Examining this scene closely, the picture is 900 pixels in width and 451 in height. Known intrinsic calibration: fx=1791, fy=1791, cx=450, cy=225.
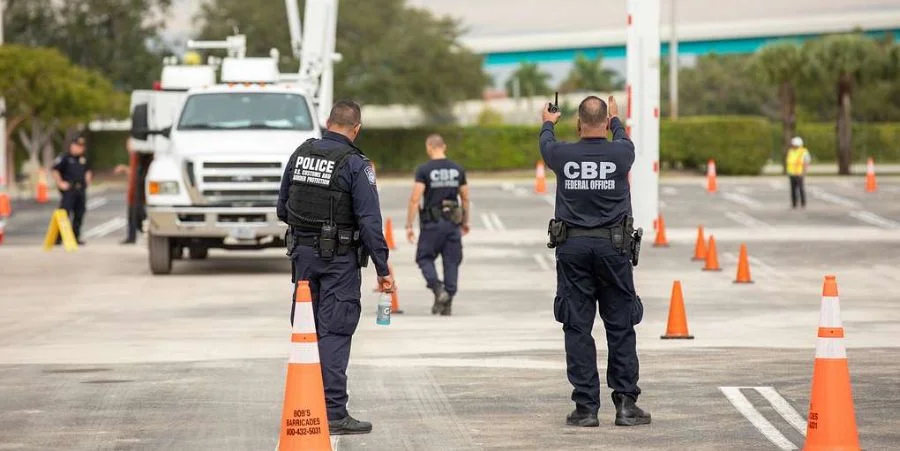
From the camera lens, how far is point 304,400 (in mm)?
9227

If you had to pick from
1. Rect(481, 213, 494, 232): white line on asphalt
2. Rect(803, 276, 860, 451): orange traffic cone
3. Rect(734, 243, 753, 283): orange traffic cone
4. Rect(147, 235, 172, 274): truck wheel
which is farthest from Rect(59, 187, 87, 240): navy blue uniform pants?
Rect(803, 276, 860, 451): orange traffic cone

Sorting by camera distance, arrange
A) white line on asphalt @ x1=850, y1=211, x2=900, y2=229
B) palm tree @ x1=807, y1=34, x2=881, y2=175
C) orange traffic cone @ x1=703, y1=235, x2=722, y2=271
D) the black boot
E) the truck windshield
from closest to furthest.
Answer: the black boot, the truck windshield, orange traffic cone @ x1=703, y1=235, x2=722, y2=271, white line on asphalt @ x1=850, y1=211, x2=900, y2=229, palm tree @ x1=807, y1=34, x2=881, y2=175

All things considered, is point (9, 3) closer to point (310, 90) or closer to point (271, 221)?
point (310, 90)

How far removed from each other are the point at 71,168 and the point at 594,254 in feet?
69.4

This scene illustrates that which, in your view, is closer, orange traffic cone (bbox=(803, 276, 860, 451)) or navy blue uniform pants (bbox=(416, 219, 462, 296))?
orange traffic cone (bbox=(803, 276, 860, 451))

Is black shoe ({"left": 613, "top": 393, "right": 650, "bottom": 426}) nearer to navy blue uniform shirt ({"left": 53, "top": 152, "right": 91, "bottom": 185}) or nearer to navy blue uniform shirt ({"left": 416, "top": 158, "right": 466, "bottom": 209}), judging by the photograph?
navy blue uniform shirt ({"left": 416, "top": 158, "right": 466, "bottom": 209})

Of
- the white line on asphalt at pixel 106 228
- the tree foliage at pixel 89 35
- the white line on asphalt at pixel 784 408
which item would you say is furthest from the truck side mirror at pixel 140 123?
the tree foliage at pixel 89 35

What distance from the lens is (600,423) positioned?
10.8 meters

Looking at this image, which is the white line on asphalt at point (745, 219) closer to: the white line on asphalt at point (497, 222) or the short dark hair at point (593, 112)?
the white line on asphalt at point (497, 222)

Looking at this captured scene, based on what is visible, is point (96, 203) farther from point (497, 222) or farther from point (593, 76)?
point (593, 76)

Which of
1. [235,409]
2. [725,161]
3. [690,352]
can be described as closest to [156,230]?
[690,352]

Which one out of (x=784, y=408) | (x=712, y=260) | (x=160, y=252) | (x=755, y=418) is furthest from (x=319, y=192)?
(x=712, y=260)

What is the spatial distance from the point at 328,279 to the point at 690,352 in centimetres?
528

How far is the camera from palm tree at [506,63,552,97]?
6526 inches
